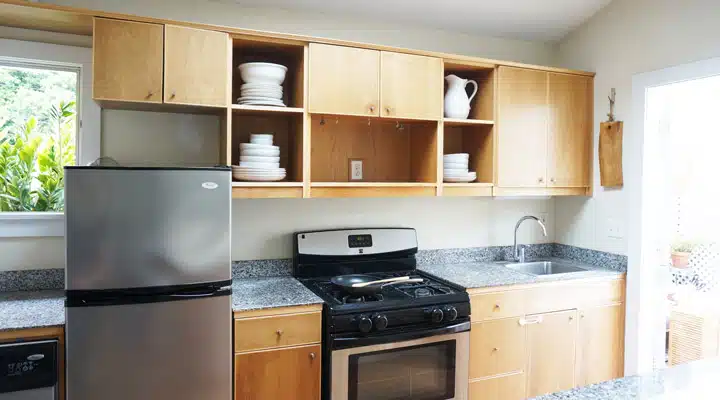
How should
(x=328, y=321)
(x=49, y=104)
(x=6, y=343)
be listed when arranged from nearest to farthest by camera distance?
(x=6, y=343) → (x=328, y=321) → (x=49, y=104)

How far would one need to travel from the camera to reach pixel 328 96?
248 cm

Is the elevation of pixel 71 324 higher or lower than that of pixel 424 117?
lower

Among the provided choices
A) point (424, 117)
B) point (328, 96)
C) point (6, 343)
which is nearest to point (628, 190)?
point (424, 117)

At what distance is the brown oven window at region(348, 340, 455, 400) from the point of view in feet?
7.48

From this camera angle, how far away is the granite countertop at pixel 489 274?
2664 mm

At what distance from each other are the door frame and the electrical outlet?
1.67 meters

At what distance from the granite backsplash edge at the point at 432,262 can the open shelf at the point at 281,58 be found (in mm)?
933

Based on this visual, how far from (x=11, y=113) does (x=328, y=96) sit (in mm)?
1566

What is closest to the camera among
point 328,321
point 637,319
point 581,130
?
point 328,321

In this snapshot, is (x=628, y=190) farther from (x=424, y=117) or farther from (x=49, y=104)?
(x=49, y=104)

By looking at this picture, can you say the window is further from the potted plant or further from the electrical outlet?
the potted plant

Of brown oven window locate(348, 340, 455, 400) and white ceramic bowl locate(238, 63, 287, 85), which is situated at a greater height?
white ceramic bowl locate(238, 63, 287, 85)

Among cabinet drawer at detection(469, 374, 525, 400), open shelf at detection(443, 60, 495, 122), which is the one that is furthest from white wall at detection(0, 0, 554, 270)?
cabinet drawer at detection(469, 374, 525, 400)

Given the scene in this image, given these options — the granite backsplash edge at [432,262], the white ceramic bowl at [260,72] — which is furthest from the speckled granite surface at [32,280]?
the white ceramic bowl at [260,72]
